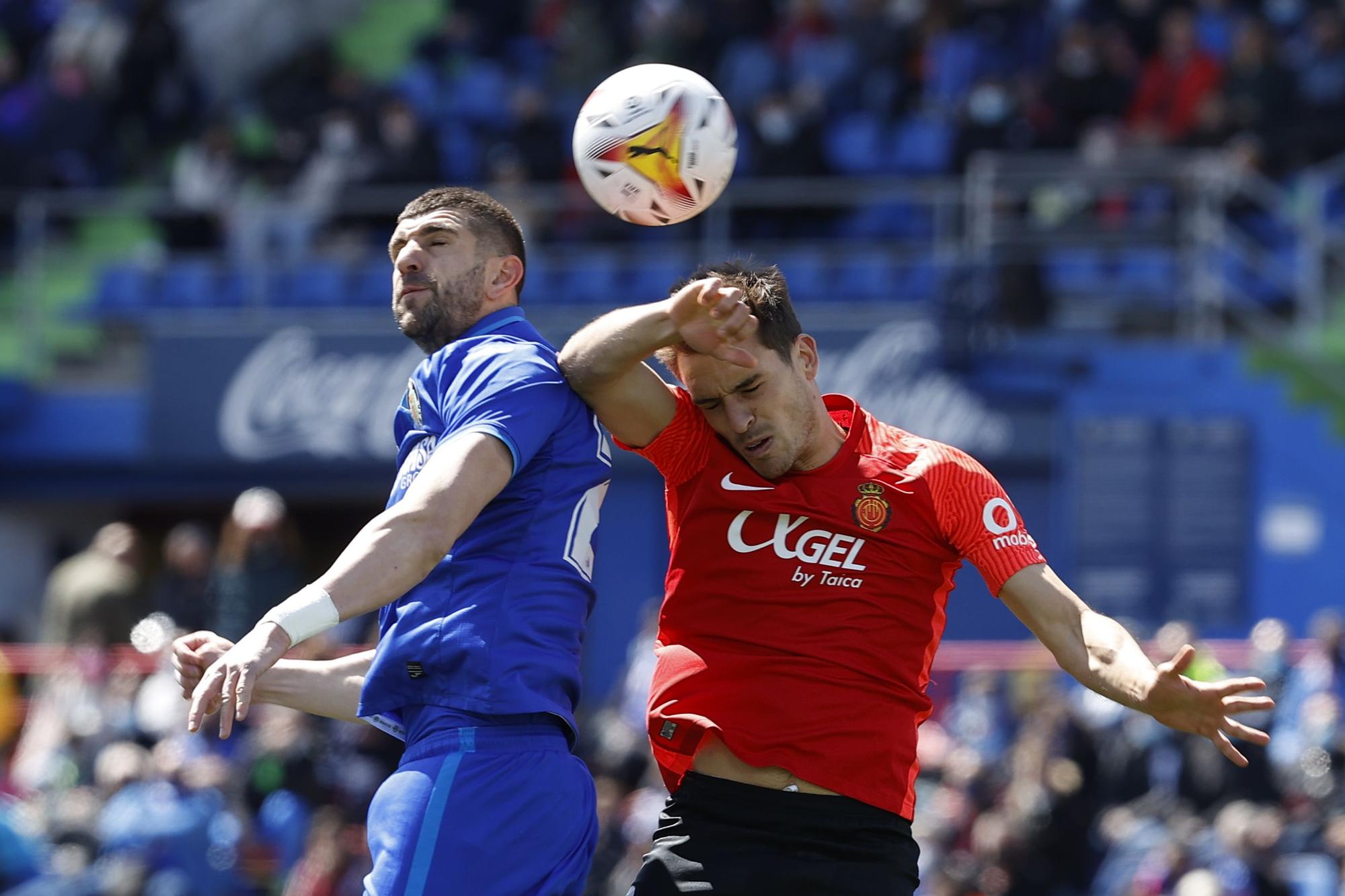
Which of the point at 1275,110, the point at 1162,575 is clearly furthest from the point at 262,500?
the point at 1275,110

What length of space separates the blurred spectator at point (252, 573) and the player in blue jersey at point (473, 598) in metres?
8.41

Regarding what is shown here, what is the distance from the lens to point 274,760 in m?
11.2

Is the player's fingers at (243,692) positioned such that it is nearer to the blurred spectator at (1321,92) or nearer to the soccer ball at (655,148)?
the soccer ball at (655,148)

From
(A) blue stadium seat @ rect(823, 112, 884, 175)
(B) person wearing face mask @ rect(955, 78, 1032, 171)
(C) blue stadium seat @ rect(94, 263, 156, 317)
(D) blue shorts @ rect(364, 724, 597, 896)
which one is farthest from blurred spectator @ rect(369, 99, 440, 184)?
(D) blue shorts @ rect(364, 724, 597, 896)

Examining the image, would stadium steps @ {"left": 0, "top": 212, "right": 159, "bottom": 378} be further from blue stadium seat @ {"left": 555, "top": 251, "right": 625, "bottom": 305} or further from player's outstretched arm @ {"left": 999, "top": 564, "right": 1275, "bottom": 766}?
player's outstretched arm @ {"left": 999, "top": 564, "right": 1275, "bottom": 766}

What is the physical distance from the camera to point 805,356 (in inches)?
193

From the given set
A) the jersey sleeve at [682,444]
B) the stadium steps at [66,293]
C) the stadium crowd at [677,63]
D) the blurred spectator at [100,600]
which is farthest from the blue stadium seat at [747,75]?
the jersey sleeve at [682,444]

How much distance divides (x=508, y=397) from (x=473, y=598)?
461 mm

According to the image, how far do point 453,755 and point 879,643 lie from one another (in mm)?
1130

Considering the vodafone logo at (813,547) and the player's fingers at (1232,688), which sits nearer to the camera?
the player's fingers at (1232,688)

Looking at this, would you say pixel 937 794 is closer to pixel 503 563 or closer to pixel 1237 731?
pixel 1237 731

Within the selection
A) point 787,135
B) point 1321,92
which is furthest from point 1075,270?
point 787,135

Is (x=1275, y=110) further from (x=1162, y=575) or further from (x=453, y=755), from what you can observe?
(x=453, y=755)

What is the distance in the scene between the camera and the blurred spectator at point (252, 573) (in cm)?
1282
